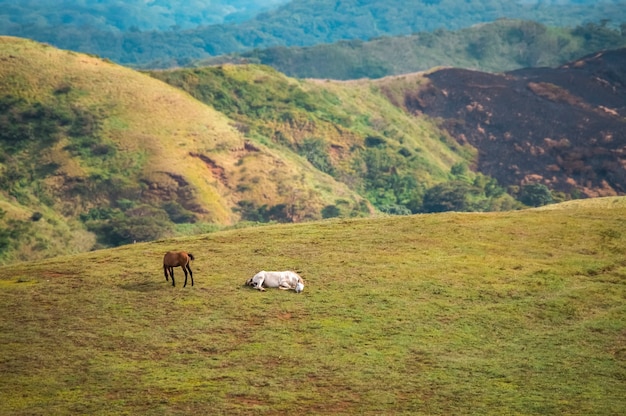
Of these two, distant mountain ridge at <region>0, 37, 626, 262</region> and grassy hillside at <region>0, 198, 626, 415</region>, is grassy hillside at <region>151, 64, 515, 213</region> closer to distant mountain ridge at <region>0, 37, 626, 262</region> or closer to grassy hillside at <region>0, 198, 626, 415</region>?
distant mountain ridge at <region>0, 37, 626, 262</region>

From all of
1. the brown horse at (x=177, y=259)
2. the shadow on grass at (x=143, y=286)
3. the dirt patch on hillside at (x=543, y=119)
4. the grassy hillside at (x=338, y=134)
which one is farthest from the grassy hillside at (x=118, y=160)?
the brown horse at (x=177, y=259)

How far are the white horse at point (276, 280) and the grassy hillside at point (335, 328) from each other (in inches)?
13.7

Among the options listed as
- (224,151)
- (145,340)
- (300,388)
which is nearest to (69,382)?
(145,340)

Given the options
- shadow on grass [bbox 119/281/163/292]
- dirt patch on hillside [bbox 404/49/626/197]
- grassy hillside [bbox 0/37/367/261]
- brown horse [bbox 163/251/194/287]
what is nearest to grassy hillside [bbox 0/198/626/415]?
shadow on grass [bbox 119/281/163/292]

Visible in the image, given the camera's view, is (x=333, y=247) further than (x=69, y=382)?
Yes

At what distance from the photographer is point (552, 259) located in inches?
1175

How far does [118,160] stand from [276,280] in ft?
217

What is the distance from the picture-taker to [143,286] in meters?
26.4

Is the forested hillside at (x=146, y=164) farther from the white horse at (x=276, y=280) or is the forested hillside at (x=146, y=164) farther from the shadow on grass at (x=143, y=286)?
the white horse at (x=276, y=280)

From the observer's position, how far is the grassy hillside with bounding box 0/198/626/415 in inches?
757

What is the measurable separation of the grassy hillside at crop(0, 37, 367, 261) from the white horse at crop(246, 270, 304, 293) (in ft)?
178

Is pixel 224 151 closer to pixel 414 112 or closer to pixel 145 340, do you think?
pixel 414 112

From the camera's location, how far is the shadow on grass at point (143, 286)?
85.5 feet

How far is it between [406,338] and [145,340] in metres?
6.27
